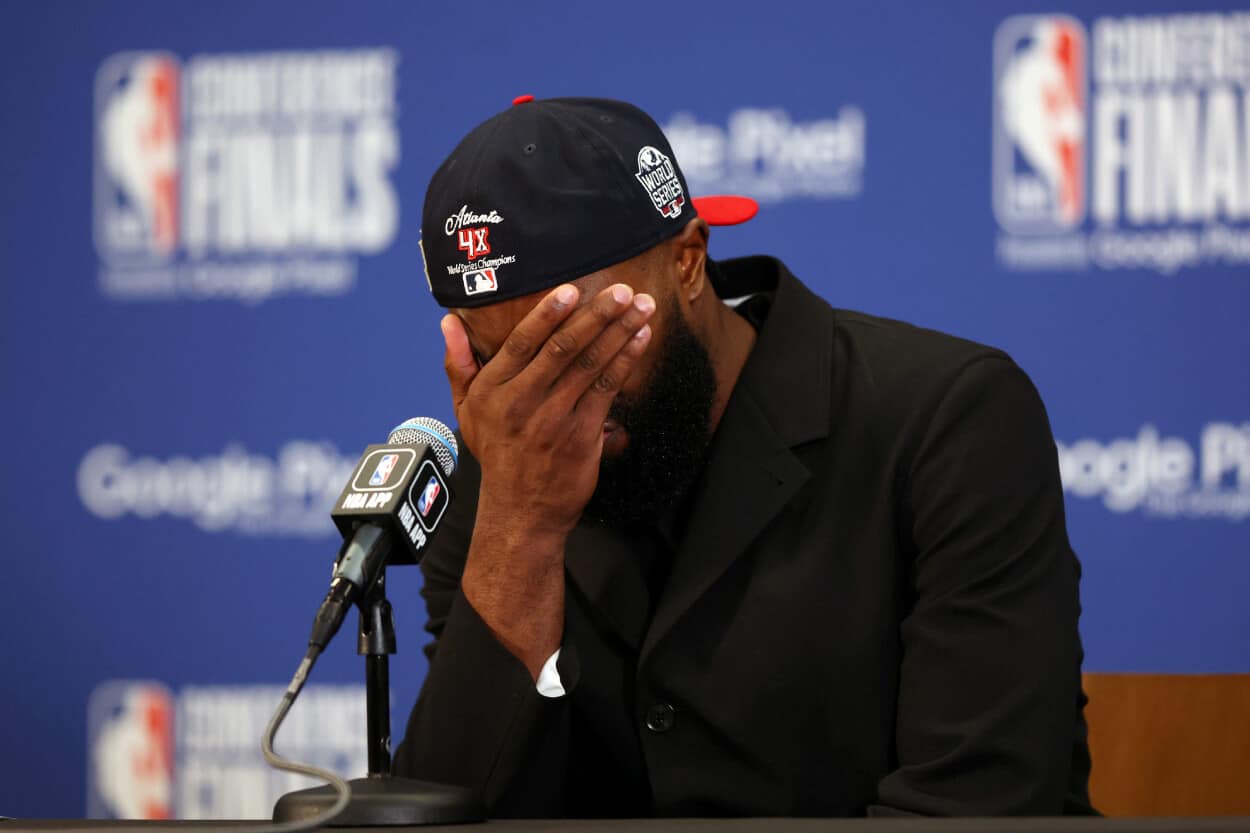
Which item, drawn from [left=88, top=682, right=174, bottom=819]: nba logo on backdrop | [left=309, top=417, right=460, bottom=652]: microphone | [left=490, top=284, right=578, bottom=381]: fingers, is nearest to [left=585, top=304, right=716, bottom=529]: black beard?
[left=490, top=284, right=578, bottom=381]: fingers

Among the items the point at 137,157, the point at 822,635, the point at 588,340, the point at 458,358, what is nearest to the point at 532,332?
the point at 588,340

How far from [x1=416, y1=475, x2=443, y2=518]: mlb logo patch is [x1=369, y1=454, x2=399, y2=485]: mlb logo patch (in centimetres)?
3

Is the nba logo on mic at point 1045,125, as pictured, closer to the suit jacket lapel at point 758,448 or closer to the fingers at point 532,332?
the suit jacket lapel at point 758,448

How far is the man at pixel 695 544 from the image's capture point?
1.44m

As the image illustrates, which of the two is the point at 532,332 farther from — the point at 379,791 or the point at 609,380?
the point at 379,791

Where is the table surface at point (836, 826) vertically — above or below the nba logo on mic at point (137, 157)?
below

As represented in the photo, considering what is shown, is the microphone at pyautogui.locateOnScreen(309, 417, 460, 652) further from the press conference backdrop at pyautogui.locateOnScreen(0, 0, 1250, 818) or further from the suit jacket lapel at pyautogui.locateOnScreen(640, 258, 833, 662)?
the press conference backdrop at pyautogui.locateOnScreen(0, 0, 1250, 818)

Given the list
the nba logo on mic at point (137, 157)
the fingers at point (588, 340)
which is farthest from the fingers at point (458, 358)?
the nba logo on mic at point (137, 157)

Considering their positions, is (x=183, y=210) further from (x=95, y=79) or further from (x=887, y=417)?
(x=887, y=417)

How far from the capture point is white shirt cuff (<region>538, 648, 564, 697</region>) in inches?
60.2

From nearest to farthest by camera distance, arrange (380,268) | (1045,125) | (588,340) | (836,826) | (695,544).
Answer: (836,826)
(588,340)
(695,544)
(1045,125)
(380,268)

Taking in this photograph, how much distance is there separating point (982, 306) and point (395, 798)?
1807 millimetres

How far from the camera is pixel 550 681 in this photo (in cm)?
154

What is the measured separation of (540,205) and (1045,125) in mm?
1398
